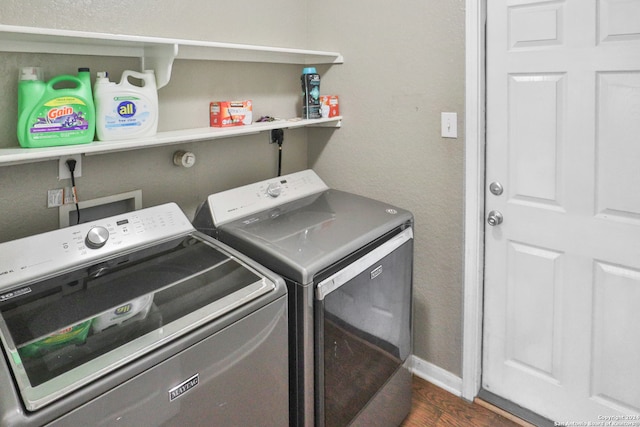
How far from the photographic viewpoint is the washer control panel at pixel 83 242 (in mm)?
1232

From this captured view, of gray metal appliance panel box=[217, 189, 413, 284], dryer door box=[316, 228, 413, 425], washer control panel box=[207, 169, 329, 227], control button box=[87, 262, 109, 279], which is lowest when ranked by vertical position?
dryer door box=[316, 228, 413, 425]

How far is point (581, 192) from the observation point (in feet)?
5.37

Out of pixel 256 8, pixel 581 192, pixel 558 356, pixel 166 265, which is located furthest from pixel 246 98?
pixel 558 356

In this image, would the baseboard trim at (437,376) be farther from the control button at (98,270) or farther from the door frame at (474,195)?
the control button at (98,270)

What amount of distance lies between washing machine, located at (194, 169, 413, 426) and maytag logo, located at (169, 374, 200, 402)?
39 centimetres

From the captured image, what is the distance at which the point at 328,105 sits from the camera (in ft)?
7.32

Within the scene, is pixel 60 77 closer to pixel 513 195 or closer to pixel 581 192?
pixel 513 195

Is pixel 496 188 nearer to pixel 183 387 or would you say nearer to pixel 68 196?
pixel 183 387

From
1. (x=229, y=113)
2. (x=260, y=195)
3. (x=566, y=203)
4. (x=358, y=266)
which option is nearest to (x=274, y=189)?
(x=260, y=195)

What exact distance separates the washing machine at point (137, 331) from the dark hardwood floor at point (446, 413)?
2.96ft

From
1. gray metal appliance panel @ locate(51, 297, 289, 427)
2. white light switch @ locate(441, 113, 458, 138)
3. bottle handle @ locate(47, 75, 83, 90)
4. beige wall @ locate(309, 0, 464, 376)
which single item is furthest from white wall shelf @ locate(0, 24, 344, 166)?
gray metal appliance panel @ locate(51, 297, 289, 427)

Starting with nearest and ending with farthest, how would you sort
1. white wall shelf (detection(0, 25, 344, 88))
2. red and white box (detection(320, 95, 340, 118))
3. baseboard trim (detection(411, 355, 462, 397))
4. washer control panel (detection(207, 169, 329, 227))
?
white wall shelf (detection(0, 25, 344, 88))
washer control panel (detection(207, 169, 329, 227))
baseboard trim (detection(411, 355, 462, 397))
red and white box (detection(320, 95, 340, 118))

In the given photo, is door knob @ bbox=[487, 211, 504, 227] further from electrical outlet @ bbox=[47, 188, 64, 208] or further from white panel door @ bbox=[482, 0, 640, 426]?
electrical outlet @ bbox=[47, 188, 64, 208]

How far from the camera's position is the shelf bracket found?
153 centimetres
